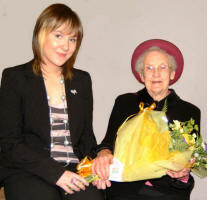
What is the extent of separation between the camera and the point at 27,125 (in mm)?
2006

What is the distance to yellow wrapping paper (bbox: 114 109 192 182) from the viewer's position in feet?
5.54

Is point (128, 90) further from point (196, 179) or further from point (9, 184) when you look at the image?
point (9, 184)

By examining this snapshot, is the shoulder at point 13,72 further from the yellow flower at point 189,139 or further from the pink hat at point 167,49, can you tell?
the yellow flower at point 189,139

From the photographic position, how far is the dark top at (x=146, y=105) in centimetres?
202

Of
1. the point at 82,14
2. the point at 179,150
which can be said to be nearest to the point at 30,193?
the point at 179,150

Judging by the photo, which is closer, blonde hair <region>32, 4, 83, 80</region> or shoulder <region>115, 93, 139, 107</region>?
blonde hair <region>32, 4, 83, 80</region>

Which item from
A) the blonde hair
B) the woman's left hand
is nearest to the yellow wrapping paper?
the woman's left hand

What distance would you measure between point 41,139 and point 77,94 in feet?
1.28

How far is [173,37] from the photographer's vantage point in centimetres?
264

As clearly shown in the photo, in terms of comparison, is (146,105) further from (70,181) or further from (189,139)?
(70,181)

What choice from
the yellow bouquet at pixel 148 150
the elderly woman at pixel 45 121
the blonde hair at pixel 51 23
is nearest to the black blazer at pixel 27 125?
the elderly woman at pixel 45 121

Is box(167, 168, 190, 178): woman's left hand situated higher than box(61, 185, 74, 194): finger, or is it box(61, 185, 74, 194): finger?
box(167, 168, 190, 178): woman's left hand

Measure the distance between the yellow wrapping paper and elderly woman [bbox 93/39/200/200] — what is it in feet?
0.54

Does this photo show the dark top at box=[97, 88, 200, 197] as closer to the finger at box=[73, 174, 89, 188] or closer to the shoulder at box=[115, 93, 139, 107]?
the shoulder at box=[115, 93, 139, 107]
